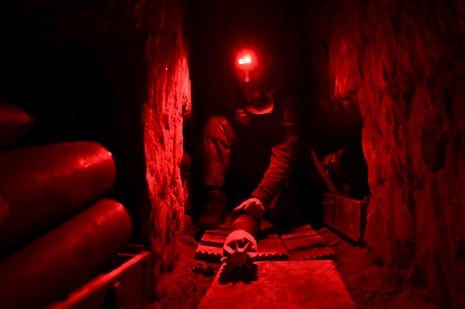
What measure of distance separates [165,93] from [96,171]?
122cm

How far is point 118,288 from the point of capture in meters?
1.46

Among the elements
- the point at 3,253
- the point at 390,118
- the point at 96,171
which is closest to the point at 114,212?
the point at 96,171

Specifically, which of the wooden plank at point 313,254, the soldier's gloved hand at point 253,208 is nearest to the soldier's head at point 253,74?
the soldier's gloved hand at point 253,208

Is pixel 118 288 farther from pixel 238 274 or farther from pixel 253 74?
pixel 253 74

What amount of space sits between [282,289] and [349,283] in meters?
0.69

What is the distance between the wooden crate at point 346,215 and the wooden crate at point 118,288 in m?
2.19

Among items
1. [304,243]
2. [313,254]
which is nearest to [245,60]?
[304,243]

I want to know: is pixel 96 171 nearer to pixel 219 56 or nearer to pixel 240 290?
pixel 240 290

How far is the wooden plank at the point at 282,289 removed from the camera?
211cm

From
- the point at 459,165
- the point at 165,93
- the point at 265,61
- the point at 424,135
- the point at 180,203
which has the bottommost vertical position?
the point at 180,203

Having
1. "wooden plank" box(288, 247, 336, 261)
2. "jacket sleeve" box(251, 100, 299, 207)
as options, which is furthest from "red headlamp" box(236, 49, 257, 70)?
"wooden plank" box(288, 247, 336, 261)

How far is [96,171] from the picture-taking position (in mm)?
1612

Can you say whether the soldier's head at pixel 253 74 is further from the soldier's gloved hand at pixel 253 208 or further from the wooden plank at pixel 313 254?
the wooden plank at pixel 313 254

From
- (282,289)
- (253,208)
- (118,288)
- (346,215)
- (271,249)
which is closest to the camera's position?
(118,288)
